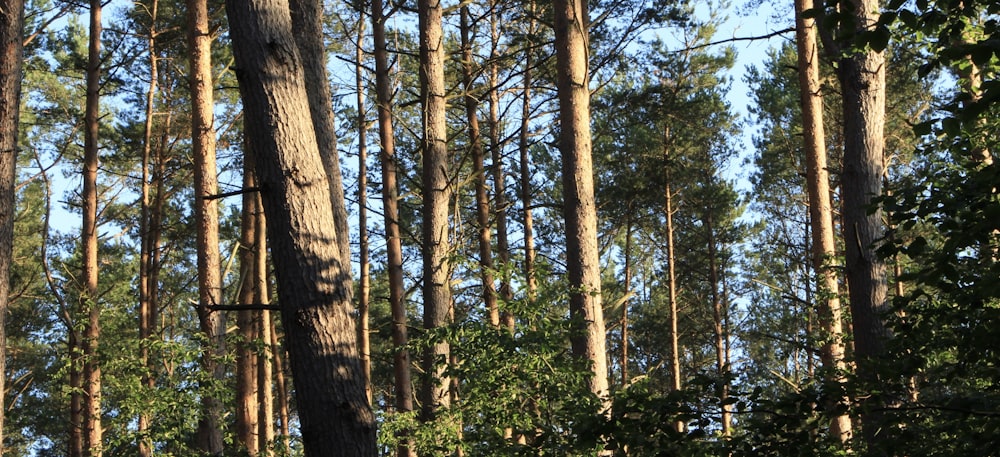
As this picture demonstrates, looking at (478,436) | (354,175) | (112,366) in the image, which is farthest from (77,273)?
(478,436)

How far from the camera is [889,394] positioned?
4.39m

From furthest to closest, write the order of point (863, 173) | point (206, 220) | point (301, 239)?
point (206, 220) → point (863, 173) → point (301, 239)

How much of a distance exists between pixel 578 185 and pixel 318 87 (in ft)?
12.1

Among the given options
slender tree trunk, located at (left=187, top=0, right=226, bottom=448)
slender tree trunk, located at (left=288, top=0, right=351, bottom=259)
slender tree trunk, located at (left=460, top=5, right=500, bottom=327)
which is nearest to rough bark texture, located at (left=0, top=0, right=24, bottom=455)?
slender tree trunk, located at (left=187, top=0, right=226, bottom=448)

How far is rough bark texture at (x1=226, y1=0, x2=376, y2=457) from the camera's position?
14.9 ft

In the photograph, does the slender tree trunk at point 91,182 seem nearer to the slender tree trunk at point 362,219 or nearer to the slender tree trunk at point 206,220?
the slender tree trunk at point 206,220

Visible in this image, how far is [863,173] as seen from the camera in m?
6.81

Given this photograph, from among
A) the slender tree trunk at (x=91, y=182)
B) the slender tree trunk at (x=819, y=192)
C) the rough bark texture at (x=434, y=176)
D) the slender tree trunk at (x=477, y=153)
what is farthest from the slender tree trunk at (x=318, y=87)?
the slender tree trunk at (x=91, y=182)

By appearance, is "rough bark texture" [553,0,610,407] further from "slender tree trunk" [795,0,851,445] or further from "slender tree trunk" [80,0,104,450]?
"slender tree trunk" [80,0,104,450]

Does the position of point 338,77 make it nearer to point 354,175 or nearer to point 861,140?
point 354,175

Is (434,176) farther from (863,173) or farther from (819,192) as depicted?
(819,192)

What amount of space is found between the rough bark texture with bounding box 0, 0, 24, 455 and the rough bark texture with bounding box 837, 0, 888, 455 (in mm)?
7146

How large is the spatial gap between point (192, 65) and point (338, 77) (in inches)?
237

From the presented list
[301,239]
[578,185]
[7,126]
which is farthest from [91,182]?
[301,239]
